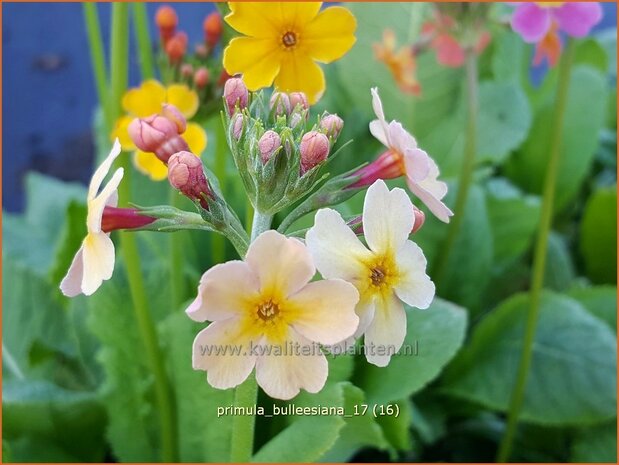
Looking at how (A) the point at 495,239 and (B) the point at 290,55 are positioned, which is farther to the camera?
(A) the point at 495,239

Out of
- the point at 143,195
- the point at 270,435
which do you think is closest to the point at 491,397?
the point at 270,435

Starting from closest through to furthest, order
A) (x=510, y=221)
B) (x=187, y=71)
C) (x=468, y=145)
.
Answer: (x=187, y=71)
(x=468, y=145)
(x=510, y=221)

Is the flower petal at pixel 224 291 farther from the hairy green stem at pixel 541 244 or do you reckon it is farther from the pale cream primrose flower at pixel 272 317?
the hairy green stem at pixel 541 244

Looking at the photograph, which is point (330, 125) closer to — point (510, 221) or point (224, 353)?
point (224, 353)

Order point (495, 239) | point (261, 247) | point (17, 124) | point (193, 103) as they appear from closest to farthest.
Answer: point (261, 247), point (193, 103), point (495, 239), point (17, 124)

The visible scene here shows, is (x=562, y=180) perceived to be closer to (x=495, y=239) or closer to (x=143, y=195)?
(x=495, y=239)

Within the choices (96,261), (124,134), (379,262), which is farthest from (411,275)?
(124,134)

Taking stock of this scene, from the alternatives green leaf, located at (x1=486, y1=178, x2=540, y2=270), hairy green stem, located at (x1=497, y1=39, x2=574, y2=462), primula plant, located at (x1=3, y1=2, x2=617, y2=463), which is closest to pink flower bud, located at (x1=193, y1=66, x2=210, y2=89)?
primula plant, located at (x1=3, y1=2, x2=617, y2=463)

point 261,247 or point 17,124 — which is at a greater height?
point 17,124
